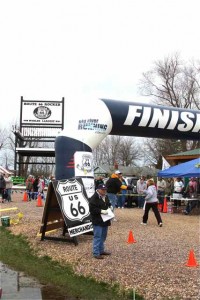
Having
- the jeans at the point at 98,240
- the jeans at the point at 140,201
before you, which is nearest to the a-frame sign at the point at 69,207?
the jeans at the point at 98,240

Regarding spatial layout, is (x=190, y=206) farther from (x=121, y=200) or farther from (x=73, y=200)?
(x=73, y=200)

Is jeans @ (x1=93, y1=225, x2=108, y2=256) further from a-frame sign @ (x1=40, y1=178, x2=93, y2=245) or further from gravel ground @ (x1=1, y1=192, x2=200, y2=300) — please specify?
a-frame sign @ (x1=40, y1=178, x2=93, y2=245)

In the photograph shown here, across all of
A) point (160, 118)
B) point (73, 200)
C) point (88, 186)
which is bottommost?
point (73, 200)

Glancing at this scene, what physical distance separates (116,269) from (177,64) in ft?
161

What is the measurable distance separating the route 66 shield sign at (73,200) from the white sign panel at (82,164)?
3.14 feet

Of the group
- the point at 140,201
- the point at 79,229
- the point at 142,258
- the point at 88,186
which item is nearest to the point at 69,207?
the point at 79,229

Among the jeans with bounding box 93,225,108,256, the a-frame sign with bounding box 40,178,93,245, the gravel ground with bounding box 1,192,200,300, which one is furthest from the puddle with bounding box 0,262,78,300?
the a-frame sign with bounding box 40,178,93,245

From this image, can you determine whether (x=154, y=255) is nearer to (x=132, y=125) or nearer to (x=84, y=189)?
(x=84, y=189)

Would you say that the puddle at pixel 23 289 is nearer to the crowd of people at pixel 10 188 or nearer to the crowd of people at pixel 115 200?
the crowd of people at pixel 115 200

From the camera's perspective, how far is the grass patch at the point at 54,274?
6.43m

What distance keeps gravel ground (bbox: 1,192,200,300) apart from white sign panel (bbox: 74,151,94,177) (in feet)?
5.70

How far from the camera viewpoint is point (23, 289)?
6695mm

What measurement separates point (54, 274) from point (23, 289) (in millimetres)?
1056

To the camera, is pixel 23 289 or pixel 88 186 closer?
pixel 23 289
